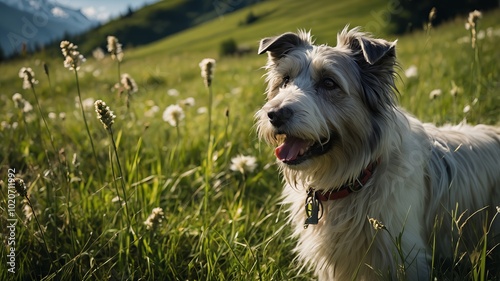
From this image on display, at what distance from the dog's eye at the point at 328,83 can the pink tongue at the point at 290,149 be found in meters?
0.44

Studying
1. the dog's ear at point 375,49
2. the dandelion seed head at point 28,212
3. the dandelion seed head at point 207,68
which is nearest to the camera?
the dog's ear at point 375,49

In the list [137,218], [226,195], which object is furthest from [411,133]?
[137,218]

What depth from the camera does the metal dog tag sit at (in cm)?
311

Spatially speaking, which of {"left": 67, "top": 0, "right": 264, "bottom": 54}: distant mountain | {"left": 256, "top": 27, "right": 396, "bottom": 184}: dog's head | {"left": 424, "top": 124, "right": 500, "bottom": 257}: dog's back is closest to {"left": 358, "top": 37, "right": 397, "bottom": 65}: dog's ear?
{"left": 256, "top": 27, "right": 396, "bottom": 184}: dog's head

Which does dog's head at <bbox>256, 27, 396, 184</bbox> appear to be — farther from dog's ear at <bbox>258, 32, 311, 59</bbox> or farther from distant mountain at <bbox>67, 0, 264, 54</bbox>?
distant mountain at <bbox>67, 0, 264, 54</bbox>

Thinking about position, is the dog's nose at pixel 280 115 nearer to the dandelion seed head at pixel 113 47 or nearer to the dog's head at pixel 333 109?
the dog's head at pixel 333 109

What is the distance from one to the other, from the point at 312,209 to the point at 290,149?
48 cm

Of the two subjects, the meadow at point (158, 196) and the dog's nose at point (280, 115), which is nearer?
the dog's nose at point (280, 115)

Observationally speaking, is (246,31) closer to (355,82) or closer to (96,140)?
(96,140)

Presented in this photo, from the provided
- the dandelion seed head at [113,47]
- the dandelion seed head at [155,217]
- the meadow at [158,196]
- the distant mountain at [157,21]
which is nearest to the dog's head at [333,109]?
the meadow at [158,196]

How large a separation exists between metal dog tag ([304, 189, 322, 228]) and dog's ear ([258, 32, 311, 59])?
3.79 ft

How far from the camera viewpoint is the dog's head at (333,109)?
116 inches

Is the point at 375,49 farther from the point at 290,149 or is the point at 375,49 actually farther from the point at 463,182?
the point at 463,182

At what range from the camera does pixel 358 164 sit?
3.12 metres
